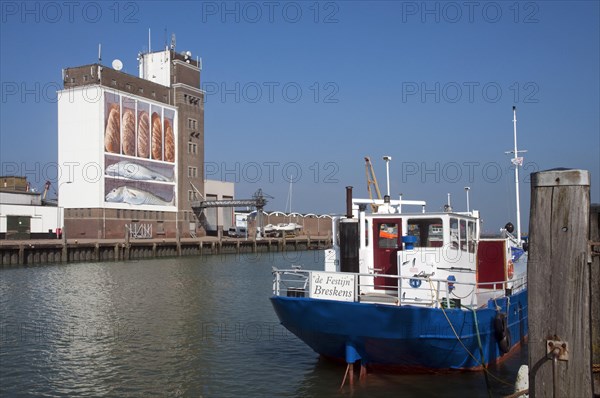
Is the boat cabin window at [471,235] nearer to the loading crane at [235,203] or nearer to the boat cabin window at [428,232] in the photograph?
the boat cabin window at [428,232]

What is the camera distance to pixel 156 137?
82125mm

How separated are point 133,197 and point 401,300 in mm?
69746

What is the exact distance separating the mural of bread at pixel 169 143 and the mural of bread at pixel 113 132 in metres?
9.02

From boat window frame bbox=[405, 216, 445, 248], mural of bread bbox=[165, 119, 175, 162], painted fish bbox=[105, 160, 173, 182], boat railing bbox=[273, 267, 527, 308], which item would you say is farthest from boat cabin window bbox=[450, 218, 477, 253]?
mural of bread bbox=[165, 119, 175, 162]

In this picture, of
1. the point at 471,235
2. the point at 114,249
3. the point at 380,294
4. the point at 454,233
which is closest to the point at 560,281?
the point at 380,294

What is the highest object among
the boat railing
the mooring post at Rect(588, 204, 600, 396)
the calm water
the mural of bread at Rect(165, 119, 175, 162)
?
the mural of bread at Rect(165, 119, 175, 162)

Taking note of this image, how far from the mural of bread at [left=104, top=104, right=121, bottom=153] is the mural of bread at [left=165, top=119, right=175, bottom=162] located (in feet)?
29.6

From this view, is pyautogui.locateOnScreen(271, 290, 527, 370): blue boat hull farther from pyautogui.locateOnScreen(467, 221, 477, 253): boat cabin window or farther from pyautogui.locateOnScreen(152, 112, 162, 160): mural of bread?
pyautogui.locateOnScreen(152, 112, 162, 160): mural of bread

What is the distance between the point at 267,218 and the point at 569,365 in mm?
102253

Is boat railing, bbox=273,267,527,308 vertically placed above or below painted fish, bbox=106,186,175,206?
below

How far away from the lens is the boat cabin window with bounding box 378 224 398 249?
50.0ft

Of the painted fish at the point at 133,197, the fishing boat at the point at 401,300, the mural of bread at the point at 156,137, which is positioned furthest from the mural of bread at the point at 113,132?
the fishing boat at the point at 401,300

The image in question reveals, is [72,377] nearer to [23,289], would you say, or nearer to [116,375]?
[116,375]

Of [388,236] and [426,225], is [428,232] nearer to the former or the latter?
[426,225]
